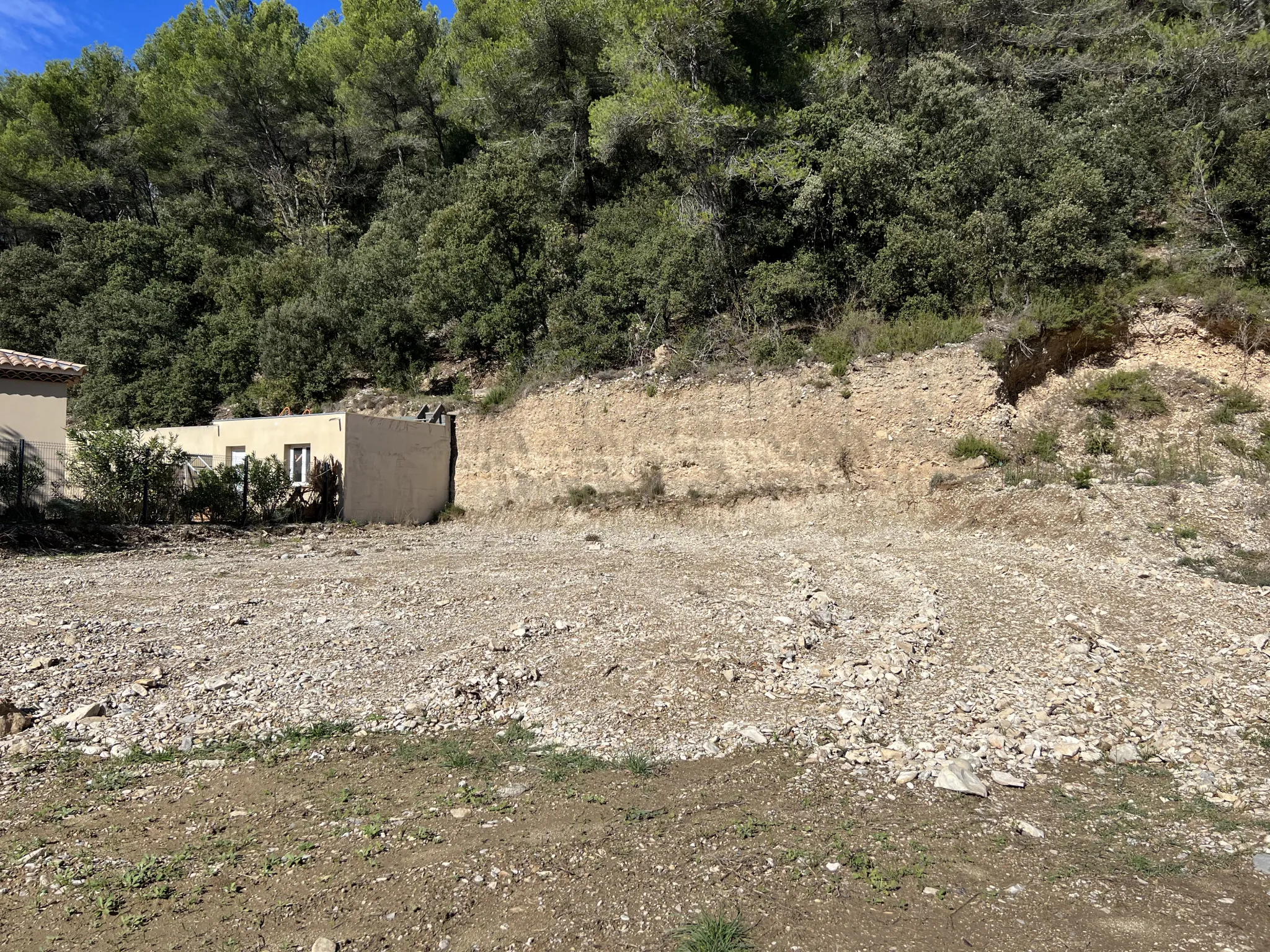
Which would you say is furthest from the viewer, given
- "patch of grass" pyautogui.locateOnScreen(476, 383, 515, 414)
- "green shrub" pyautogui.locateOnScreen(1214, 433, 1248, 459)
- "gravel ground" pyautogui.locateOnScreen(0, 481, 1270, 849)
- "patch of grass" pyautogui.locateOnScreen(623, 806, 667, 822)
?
"patch of grass" pyautogui.locateOnScreen(476, 383, 515, 414)

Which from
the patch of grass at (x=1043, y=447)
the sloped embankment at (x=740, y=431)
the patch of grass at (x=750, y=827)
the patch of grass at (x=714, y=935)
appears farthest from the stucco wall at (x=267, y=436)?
the patch of grass at (x=714, y=935)

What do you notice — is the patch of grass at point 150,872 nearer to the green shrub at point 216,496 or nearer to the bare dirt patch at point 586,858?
the bare dirt patch at point 586,858

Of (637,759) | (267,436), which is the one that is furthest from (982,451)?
(267,436)

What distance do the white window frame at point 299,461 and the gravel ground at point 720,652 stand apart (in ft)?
19.7

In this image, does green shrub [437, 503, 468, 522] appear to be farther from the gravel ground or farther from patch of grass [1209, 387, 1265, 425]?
patch of grass [1209, 387, 1265, 425]

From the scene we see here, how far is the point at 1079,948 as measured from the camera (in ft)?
9.76

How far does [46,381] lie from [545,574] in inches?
602

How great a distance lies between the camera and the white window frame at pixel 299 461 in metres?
18.1

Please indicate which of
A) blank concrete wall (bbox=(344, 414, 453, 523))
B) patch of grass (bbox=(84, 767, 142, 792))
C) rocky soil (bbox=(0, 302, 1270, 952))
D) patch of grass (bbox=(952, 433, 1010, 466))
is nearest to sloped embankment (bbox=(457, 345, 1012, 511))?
patch of grass (bbox=(952, 433, 1010, 466))

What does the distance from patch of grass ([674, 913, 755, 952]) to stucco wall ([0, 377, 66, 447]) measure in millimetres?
20402

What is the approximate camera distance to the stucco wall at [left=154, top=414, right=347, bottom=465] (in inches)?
695

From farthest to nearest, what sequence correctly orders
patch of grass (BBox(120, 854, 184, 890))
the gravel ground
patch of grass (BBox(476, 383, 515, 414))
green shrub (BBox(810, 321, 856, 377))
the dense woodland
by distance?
patch of grass (BBox(476, 383, 515, 414)) → the dense woodland → green shrub (BBox(810, 321, 856, 377)) → the gravel ground → patch of grass (BBox(120, 854, 184, 890))

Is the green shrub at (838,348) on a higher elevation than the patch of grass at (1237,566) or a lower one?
higher

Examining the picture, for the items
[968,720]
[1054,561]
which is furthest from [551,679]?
[1054,561]
